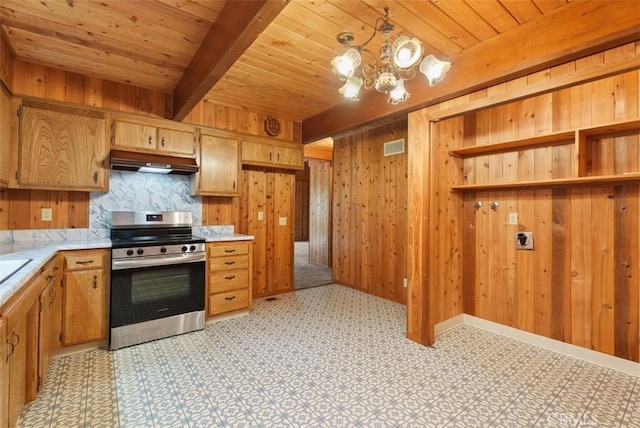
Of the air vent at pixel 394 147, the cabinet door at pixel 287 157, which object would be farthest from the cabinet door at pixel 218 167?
the air vent at pixel 394 147

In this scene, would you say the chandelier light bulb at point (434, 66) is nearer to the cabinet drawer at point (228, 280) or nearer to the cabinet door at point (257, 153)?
Result: the cabinet door at point (257, 153)

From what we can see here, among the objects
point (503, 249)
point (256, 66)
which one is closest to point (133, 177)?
point (256, 66)

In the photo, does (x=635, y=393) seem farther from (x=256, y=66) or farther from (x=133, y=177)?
(x=133, y=177)

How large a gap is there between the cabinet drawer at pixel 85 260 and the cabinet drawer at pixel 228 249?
3.21ft

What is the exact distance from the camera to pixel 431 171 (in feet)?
9.45

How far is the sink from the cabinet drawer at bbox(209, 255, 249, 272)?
160cm

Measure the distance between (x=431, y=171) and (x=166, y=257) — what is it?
2755 millimetres

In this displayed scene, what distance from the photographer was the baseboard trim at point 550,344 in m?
2.39

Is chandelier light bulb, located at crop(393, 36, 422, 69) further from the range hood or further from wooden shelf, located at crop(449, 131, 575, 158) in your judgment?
the range hood

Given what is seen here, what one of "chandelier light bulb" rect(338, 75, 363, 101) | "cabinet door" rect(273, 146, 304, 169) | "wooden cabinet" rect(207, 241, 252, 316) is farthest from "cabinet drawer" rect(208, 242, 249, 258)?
"chandelier light bulb" rect(338, 75, 363, 101)

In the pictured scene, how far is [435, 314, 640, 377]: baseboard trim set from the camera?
2.39 metres

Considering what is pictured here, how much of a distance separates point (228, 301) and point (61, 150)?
2.22m

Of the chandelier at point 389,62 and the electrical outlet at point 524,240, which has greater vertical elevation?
the chandelier at point 389,62

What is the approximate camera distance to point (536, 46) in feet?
6.54
